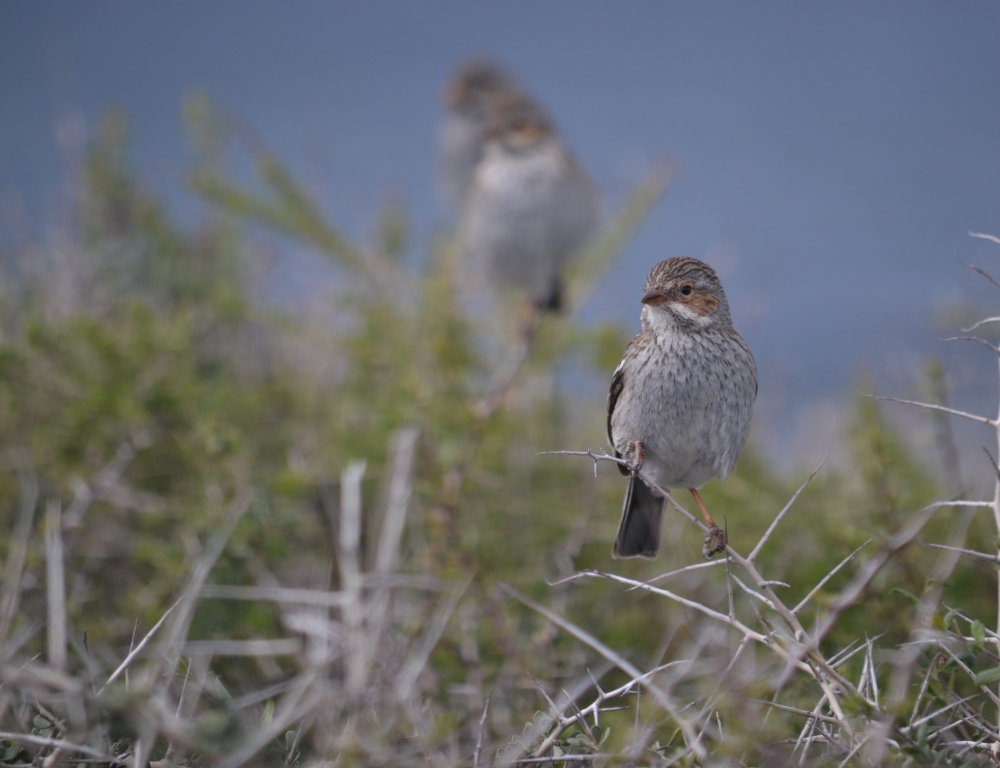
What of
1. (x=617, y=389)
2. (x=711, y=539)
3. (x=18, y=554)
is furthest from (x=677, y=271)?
(x=18, y=554)

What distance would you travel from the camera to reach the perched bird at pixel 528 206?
551cm

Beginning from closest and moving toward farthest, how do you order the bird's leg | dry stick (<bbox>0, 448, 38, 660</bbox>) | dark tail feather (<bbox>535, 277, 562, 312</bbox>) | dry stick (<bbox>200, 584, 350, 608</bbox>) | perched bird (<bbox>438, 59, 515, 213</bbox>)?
the bird's leg < dry stick (<bbox>0, 448, 38, 660</bbox>) < dry stick (<bbox>200, 584, 350, 608</bbox>) < dark tail feather (<bbox>535, 277, 562, 312</bbox>) < perched bird (<bbox>438, 59, 515, 213</bbox>)

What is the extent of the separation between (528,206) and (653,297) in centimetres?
409

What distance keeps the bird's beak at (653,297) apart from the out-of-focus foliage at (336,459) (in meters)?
0.61

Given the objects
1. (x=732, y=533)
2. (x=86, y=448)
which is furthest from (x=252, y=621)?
(x=732, y=533)

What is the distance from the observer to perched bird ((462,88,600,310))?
5.51m

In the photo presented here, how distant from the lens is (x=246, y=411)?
14.1 feet

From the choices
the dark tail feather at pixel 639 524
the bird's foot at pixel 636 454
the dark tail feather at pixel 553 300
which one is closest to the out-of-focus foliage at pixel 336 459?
the dark tail feather at pixel 553 300

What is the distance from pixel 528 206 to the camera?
5.48m

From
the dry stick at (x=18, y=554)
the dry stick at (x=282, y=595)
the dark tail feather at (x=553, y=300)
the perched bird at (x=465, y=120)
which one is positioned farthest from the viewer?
the perched bird at (x=465, y=120)

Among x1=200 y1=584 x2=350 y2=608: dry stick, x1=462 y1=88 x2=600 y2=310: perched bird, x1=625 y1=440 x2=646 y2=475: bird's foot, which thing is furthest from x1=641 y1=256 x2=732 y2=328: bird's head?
x1=462 y1=88 x2=600 y2=310: perched bird

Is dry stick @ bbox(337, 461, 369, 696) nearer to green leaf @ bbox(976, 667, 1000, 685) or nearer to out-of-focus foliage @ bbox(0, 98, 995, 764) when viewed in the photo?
out-of-focus foliage @ bbox(0, 98, 995, 764)

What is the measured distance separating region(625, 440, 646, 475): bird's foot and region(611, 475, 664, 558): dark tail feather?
7cm

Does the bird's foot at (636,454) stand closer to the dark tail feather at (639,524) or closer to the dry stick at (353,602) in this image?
the dark tail feather at (639,524)
